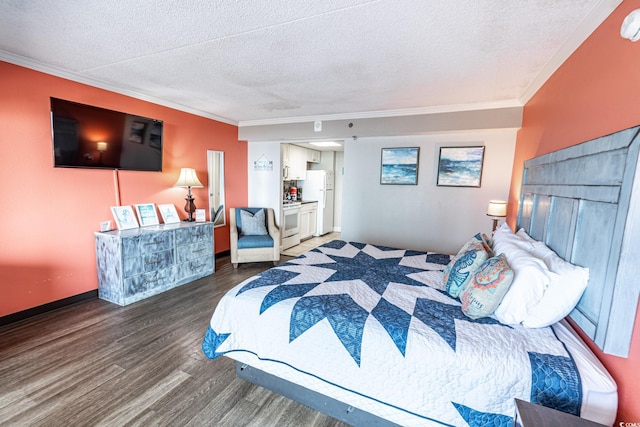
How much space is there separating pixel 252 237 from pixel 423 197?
2696 millimetres

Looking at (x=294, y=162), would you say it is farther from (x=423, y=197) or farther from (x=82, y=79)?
(x=82, y=79)

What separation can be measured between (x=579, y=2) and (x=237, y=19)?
6.60ft

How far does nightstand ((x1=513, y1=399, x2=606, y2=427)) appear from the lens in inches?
35.4

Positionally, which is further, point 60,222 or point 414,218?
point 414,218

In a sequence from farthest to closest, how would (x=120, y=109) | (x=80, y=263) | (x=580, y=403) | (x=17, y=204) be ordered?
(x=120, y=109)
(x=80, y=263)
(x=17, y=204)
(x=580, y=403)

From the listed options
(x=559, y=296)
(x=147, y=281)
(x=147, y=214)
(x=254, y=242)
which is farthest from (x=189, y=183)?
(x=559, y=296)

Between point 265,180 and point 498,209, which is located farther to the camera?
point 265,180

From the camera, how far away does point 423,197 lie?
380 centimetres

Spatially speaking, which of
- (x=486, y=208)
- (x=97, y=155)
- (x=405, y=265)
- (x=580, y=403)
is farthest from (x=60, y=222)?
(x=486, y=208)

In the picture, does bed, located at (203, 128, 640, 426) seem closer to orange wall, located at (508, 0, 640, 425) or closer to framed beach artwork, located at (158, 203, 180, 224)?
orange wall, located at (508, 0, 640, 425)

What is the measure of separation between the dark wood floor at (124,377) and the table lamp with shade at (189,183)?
156 centimetres

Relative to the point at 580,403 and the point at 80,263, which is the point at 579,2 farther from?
the point at 80,263

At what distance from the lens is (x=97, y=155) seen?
2941 mm

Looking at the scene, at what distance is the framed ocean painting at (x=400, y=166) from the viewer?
380cm
